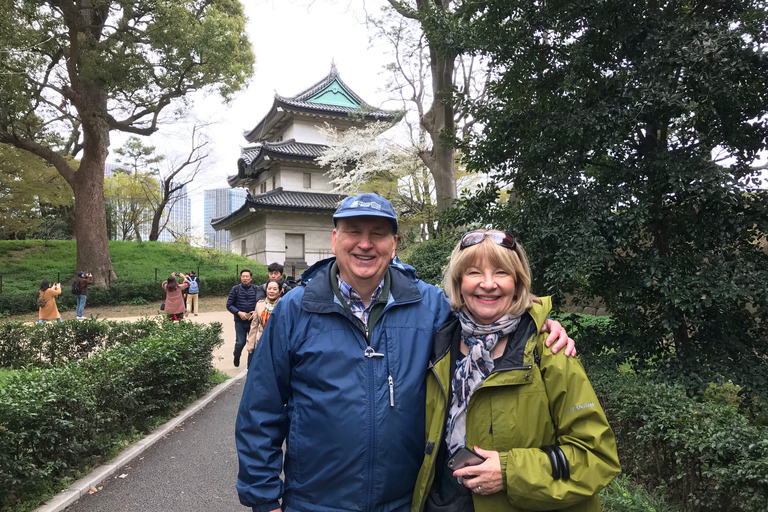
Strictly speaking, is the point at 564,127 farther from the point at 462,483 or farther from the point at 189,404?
the point at 189,404

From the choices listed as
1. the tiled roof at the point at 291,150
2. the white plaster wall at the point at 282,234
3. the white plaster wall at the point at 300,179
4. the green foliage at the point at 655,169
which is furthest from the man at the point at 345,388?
the white plaster wall at the point at 300,179

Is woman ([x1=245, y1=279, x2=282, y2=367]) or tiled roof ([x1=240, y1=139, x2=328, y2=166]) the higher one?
tiled roof ([x1=240, y1=139, x2=328, y2=166])

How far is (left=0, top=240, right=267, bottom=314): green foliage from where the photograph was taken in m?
20.0

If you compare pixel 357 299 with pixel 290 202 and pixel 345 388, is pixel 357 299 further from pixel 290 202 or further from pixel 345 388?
pixel 290 202

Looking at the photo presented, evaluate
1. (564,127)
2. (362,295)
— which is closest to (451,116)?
(564,127)

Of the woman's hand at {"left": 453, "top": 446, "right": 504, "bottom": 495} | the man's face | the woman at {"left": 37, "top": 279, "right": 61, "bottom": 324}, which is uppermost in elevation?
the man's face

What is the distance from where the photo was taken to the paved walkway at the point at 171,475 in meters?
3.87

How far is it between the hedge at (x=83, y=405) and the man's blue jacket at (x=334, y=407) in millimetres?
2709

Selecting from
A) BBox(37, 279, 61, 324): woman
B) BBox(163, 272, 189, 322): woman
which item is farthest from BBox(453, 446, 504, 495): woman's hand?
BBox(37, 279, 61, 324): woman

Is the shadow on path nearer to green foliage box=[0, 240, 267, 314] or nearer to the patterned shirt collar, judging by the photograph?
the patterned shirt collar

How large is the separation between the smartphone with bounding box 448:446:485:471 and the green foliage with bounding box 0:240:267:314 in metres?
21.5

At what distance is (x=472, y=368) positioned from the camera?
1.74m

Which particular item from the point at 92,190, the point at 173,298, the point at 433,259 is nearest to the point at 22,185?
the point at 92,190

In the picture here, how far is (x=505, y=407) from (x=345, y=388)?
0.59 meters
